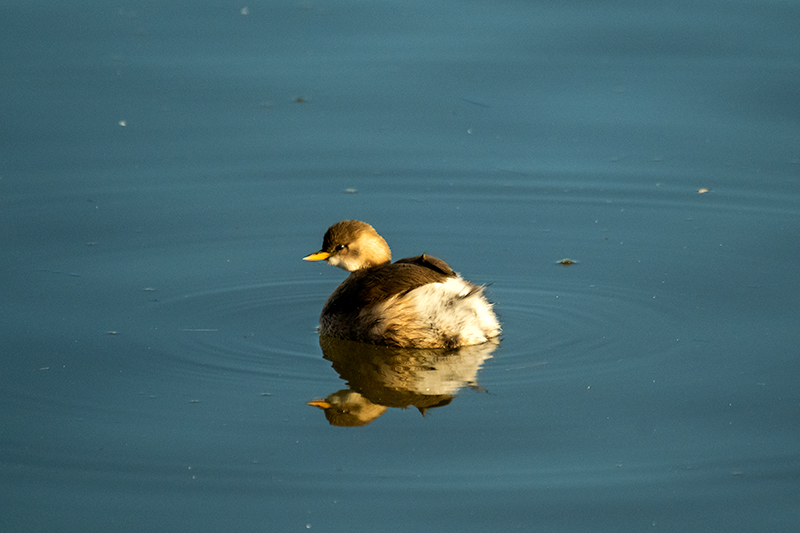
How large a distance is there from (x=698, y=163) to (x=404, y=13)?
9.85ft

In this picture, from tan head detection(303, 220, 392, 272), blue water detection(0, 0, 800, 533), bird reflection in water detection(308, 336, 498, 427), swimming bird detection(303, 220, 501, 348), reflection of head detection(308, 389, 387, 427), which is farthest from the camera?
tan head detection(303, 220, 392, 272)

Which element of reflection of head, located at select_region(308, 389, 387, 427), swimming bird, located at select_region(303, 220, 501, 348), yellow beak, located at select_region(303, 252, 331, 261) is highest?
yellow beak, located at select_region(303, 252, 331, 261)

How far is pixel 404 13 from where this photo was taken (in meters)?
9.95

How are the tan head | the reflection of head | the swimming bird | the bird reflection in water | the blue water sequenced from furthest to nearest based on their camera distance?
the tan head
the swimming bird
the bird reflection in water
the reflection of head
the blue water

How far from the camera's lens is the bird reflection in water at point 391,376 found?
17.6 feet

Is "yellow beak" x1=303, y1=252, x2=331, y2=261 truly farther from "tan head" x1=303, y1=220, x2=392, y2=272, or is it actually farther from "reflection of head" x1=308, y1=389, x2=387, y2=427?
"reflection of head" x1=308, y1=389, x2=387, y2=427

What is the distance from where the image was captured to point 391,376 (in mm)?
5781

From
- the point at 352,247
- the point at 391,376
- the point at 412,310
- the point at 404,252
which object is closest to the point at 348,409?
the point at 391,376

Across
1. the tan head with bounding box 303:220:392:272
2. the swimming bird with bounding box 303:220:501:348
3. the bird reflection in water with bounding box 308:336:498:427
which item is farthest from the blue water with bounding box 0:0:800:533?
the tan head with bounding box 303:220:392:272

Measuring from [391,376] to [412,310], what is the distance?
0.42 meters

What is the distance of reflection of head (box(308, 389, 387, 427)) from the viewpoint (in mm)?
5203

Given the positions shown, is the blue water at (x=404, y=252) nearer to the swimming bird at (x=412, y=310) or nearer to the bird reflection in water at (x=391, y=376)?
the bird reflection in water at (x=391, y=376)

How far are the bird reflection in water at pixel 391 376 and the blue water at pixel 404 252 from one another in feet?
0.15

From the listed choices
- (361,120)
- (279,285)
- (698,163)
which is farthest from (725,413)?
(361,120)
